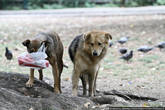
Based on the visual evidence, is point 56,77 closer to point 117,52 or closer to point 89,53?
point 89,53

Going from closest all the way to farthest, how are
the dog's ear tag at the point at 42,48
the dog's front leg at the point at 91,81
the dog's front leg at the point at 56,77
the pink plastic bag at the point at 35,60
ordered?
the pink plastic bag at the point at 35,60, the dog's ear tag at the point at 42,48, the dog's front leg at the point at 56,77, the dog's front leg at the point at 91,81

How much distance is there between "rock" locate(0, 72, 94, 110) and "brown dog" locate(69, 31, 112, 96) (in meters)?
0.76

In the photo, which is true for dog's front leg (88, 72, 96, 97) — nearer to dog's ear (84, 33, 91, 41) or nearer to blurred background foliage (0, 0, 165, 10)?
dog's ear (84, 33, 91, 41)

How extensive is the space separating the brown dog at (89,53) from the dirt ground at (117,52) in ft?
3.57

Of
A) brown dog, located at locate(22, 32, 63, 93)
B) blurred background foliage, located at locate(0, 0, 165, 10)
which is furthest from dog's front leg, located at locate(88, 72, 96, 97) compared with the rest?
blurred background foliage, located at locate(0, 0, 165, 10)

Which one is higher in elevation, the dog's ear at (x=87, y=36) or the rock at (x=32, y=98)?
the dog's ear at (x=87, y=36)

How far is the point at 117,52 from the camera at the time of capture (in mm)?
14141

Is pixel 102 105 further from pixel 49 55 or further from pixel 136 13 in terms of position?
pixel 136 13

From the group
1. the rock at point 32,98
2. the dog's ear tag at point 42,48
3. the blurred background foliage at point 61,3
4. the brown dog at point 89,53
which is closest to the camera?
the rock at point 32,98

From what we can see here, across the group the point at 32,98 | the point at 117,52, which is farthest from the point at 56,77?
the point at 117,52

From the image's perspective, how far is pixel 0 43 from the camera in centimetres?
1550

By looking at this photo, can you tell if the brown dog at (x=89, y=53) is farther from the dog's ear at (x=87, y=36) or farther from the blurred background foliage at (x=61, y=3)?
the blurred background foliage at (x=61, y=3)

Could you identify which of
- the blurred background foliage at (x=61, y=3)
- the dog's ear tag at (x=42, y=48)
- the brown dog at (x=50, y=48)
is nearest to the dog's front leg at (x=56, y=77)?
the brown dog at (x=50, y=48)

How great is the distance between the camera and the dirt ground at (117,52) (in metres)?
9.61
